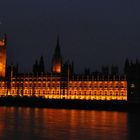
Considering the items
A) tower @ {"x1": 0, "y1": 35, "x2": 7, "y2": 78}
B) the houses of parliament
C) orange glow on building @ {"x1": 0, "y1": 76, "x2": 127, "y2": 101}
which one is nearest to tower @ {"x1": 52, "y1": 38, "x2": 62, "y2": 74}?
the houses of parliament

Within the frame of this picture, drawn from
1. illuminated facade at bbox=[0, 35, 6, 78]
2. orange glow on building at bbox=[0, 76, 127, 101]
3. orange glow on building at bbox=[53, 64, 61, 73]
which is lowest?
orange glow on building at bbox=[0, 76, 127, 101]

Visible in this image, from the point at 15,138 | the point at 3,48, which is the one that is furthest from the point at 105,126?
the point at 3,48

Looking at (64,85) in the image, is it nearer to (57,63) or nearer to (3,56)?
(57,63)

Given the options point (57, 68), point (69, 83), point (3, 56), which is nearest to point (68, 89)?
point (69, 83)

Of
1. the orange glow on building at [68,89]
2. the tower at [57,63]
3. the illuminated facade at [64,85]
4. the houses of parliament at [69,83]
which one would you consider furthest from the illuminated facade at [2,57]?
the tower at [57,63]

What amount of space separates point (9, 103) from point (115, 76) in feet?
55.7

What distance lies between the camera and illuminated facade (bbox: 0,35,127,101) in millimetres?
66312

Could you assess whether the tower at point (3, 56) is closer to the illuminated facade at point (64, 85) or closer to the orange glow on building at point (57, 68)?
the illuminated facade at point (64, 85)

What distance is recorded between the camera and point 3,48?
270 ft

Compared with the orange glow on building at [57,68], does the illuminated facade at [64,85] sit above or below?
below

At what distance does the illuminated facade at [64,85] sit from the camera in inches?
2611

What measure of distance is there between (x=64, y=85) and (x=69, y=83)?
1.00 meters

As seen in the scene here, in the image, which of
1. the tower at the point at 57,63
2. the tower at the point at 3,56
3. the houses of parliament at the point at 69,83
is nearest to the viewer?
the houses of parliament at the point at 69,83

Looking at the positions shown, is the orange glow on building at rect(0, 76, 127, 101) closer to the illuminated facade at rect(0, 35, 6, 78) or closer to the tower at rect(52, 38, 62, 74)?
the tower at rect(52, 38, 62, 74)
